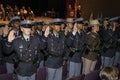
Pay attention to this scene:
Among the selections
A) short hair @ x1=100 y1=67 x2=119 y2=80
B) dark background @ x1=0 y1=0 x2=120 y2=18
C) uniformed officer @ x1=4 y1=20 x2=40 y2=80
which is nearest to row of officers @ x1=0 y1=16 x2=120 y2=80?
uniformed officer @ x1=4 y1=20 x2=40 y2=80

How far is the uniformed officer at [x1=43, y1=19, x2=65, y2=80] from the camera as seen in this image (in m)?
6.08

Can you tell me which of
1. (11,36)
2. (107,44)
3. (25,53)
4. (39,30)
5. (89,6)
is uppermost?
(89,6)

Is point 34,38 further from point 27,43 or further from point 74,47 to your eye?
point 74,47

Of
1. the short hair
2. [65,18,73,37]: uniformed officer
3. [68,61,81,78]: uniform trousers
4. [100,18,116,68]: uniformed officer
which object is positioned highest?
[65,18,73,37]: uniformed officer

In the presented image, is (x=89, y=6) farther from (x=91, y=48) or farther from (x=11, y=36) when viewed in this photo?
(x=11, y=36)

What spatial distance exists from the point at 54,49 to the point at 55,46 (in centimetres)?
7

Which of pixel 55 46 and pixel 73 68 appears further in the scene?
pixel 73 68

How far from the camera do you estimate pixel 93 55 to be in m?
7.04

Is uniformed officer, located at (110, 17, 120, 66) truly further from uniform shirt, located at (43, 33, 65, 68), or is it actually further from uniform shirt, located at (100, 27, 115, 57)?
uniform shirt, located at (43, 33, 65, 68)

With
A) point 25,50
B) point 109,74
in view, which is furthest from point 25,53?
point 109,74

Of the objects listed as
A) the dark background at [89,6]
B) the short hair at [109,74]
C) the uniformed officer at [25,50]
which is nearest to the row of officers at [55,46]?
the uniformed officer at [25,50]

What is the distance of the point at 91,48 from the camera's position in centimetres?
704

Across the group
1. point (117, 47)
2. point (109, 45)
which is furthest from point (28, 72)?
point (117, 47)

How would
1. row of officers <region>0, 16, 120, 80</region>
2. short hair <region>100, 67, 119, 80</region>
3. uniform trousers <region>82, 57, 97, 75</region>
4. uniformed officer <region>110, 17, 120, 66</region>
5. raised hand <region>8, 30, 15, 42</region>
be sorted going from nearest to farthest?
short hair <region>100, 67, 119, 80</region> < raised hand <region>8, 30, 15, 42</region> < row of officers <region>0, 16, 120, 80</region> < uniform trousers <region>82, 57, 97, 75</region> < uniformed officer <region>110, 17, 120, 66</region>
